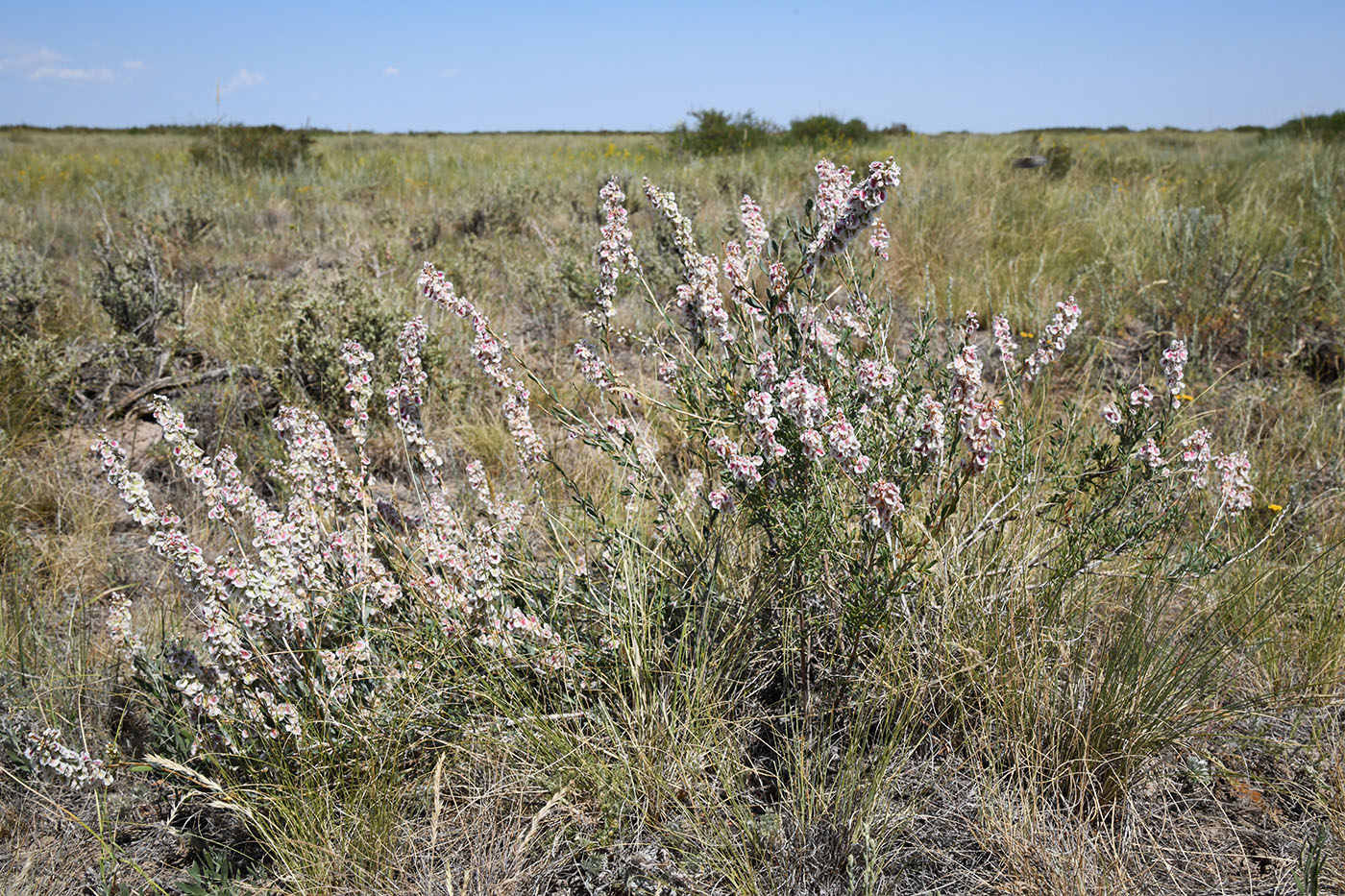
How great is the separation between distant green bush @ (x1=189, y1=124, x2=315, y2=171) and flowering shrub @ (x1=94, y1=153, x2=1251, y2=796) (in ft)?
33.2

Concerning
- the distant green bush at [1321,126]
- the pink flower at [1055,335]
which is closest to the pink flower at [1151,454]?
the pink flower at [1055,335]

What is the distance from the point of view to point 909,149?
10.4m

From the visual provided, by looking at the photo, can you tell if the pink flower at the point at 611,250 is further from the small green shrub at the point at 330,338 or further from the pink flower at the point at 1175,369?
the small green shrub at the point at 330,338

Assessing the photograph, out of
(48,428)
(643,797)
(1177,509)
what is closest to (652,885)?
(643,797)

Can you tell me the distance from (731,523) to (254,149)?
11777mm

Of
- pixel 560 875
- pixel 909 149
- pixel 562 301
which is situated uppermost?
pixel 909 149

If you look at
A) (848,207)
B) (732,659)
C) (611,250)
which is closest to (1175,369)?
(848,207)

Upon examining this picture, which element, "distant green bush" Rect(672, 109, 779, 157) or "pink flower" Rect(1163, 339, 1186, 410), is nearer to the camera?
"pink flower" Rect(1163, 339, 1186, 410)

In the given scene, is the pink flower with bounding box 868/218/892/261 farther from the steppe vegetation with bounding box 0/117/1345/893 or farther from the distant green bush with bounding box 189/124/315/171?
the distant green bush with bounding box 189/124/315/171

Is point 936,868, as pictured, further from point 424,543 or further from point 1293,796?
point 424,543

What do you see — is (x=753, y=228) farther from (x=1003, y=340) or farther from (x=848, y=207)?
(x=1003, y=340)

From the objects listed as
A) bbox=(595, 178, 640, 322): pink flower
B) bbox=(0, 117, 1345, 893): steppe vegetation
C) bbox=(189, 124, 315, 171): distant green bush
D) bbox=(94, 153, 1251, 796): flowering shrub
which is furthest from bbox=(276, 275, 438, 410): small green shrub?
bbox=(189, 124, 315, 171): distant green bush

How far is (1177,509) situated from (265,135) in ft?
42.6

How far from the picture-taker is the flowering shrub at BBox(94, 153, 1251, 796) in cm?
177
